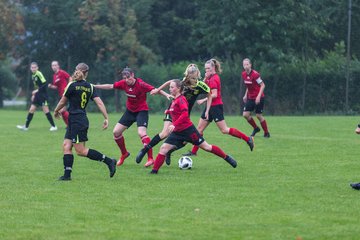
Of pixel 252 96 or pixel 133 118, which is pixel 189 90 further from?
pixel 252 96

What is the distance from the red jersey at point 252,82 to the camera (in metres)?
19.6

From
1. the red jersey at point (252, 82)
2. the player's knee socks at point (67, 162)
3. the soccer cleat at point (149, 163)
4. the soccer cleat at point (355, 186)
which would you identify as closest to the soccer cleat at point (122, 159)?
the soccer cleat at point (149, 163)

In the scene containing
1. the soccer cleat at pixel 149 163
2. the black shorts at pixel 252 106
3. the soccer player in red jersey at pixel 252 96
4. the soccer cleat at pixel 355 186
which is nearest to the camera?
the soccer cleat at pixel 355 186

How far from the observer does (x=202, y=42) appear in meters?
39.6

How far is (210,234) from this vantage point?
26.0 ft

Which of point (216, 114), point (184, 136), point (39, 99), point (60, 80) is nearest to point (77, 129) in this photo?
point (184, 136)

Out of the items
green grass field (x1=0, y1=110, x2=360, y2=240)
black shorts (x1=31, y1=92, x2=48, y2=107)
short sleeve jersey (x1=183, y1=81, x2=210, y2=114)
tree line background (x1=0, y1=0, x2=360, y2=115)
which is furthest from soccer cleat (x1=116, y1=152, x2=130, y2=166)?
tree line background (x1=0, y1=0, x2=360, y2=115)

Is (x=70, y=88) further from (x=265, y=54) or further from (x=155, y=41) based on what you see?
(x=155, y=41)

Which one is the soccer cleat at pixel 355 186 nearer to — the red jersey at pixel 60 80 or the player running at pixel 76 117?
the player running at pixel 76 117

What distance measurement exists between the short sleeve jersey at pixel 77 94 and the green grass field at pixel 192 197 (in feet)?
3.64

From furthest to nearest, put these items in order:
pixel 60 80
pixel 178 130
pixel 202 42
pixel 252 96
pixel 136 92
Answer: pixel 202 42, pixel 60 80, pixel 252 96, pixel 136 92, pixel 178 130

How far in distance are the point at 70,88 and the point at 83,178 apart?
4.69ft

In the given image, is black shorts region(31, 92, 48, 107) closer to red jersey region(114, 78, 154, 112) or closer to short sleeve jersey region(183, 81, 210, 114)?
red jersey region(114, 78, 154, 112)

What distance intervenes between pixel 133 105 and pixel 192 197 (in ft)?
14.8
